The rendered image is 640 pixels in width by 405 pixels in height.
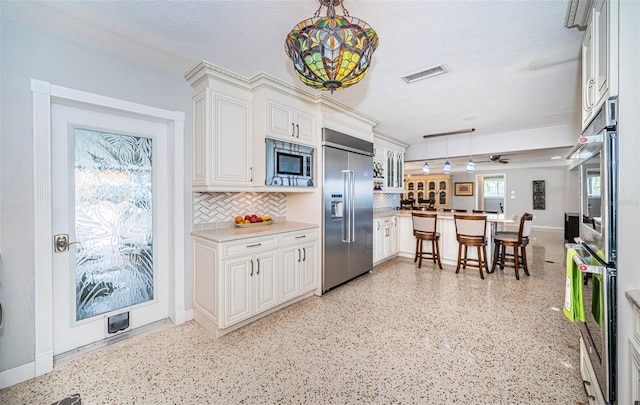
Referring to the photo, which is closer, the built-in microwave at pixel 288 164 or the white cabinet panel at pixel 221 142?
the white cabinet panel at pixel 221 142

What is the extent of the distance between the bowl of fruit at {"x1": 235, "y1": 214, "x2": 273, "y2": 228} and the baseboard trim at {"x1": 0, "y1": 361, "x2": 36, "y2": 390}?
1902 millimetres

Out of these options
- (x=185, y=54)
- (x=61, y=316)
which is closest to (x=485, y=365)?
(x=61, y=316)

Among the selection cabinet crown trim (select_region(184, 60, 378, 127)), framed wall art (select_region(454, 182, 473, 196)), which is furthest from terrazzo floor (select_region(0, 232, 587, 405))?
framed wall art (select_region(454, 182, 473, 196))

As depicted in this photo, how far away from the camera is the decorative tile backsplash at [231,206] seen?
9.39 ft

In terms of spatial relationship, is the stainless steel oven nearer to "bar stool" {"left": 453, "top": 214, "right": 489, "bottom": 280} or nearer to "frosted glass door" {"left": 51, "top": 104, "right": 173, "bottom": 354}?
"bar stool" {"left": 453, "top": 214, "right": 489, "bottom": 280}

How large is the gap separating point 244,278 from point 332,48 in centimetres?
214

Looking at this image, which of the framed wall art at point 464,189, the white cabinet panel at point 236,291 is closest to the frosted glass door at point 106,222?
the white cabinet panel at point 236,291

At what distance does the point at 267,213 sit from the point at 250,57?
6.26ft

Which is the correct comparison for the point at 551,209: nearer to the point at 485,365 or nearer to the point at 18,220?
the point at 485,365

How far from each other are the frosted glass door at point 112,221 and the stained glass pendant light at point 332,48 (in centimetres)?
205

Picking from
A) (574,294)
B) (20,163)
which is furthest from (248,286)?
(574,294)

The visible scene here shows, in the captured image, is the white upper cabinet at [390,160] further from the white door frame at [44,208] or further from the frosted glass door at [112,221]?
the white door frame at [44,208]

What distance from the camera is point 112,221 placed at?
95.3 inches

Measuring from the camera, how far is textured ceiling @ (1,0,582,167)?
1.73m
